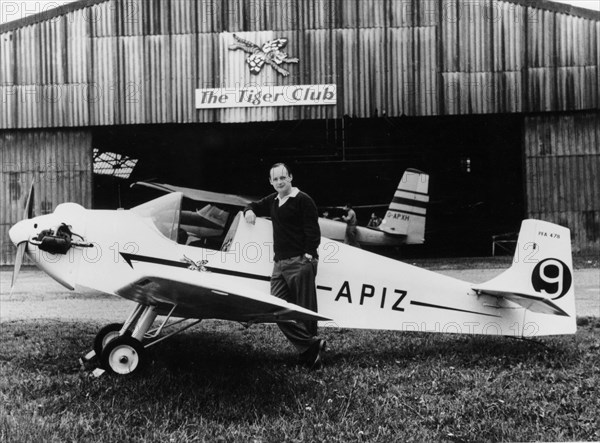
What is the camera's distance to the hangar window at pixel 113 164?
1066 inches

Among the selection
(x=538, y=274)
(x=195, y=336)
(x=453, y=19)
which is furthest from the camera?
(x=453, y=19)

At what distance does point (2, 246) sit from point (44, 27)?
6695mm

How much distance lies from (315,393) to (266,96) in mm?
12638

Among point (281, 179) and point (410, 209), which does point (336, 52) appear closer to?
point (410, 209)

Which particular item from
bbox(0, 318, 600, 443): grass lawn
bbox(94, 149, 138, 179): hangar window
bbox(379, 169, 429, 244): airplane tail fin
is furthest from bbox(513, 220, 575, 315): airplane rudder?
bbox(94, 149, 138, 179): hangar window

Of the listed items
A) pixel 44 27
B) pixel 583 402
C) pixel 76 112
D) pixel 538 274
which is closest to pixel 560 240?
pixel 538 274

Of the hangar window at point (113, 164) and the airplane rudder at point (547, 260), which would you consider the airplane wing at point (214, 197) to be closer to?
the airplane rudder at point (547, 260)

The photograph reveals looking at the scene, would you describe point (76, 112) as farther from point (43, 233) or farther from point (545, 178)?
point (545, 178)

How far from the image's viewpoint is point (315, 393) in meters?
4.37

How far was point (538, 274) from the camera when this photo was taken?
5824 millimetres

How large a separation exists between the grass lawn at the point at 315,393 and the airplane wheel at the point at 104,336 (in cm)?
29

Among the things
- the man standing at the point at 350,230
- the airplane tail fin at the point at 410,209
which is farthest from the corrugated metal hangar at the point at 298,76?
the man standing at the point at 350,230

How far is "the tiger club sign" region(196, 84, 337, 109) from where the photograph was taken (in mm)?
15930

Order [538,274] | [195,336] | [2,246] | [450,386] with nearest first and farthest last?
[450,386], [538,274], [195,336], [2,246]
